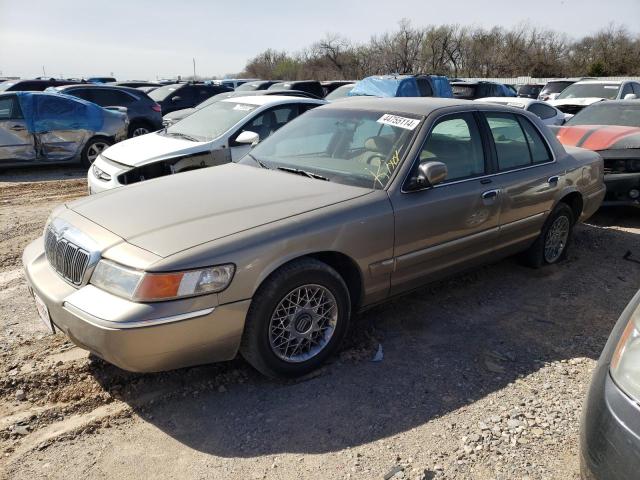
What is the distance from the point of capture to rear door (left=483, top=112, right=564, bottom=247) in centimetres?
425

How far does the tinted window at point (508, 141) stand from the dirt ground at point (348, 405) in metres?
1.20

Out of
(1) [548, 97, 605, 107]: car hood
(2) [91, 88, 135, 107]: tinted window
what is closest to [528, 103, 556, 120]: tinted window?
(1) [548, 97, 605, 107]: car hood

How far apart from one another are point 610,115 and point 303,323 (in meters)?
6.88

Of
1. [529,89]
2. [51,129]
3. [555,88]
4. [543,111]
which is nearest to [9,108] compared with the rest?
[51,129]

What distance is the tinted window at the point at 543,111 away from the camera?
425 inches

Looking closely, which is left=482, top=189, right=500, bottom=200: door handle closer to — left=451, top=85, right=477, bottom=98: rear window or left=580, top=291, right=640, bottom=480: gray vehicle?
left=580, top=291, right=640, bottom=480: gray vehicle

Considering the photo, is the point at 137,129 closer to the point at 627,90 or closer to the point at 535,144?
the point at 535,144

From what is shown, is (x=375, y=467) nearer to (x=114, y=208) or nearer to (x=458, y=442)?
(x=458, y=442)

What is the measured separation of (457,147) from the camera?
402cm

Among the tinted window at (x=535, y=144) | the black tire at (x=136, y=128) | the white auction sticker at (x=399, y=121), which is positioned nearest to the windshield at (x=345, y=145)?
the white auction sticker at (x=399, y=121)

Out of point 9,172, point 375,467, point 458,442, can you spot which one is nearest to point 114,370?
point 375,467

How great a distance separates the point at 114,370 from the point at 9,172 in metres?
8.20

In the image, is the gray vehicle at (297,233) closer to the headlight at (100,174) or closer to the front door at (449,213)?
the front door at (449,213)

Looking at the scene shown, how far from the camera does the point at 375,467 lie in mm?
2496
